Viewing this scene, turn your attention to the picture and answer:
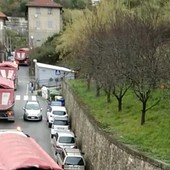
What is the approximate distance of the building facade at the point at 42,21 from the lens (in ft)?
301

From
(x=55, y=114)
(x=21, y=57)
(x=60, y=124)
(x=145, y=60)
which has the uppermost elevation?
(x=145, y=60)

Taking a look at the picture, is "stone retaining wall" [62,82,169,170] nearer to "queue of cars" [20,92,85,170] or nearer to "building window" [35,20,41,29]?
"queue of cars" [20,92,85,170]

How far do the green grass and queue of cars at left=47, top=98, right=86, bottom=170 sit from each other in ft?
6.96

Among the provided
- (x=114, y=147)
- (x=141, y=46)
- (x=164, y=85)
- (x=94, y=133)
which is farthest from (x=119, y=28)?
(x=114, y=147)

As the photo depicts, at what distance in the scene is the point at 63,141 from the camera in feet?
102

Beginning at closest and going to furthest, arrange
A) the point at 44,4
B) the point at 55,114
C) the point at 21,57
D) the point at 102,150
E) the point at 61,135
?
the point at 102,150 < the point at 61,135 < the point at 55,114 < the point at 21,57 < the point at 44,4

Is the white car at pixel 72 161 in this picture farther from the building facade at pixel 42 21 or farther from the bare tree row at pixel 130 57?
the building facade at pixel 42 21

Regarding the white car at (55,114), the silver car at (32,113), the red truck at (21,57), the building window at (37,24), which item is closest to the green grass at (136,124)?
the white car at (55,114)

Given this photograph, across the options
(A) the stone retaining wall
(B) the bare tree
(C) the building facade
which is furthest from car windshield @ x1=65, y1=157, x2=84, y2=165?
(C) the building facade

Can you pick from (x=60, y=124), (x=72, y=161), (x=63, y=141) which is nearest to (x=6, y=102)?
(x=60, y=124)

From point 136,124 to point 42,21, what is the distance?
70093 millimetres

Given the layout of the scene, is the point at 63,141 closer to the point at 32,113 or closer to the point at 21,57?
the point at 32,113

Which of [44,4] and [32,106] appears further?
[44,4]

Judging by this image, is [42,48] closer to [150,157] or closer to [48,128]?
[48,128]
